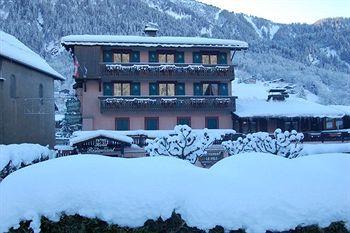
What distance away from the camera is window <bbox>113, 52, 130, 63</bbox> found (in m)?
41.9

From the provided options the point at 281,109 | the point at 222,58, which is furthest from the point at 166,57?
the point at 281,109

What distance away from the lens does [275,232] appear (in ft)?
23.3

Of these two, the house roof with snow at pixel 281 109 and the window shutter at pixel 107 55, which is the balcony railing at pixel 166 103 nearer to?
the house roof with snow at pixel 281 109

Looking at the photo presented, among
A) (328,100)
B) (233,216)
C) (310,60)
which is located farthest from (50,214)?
(310,60)

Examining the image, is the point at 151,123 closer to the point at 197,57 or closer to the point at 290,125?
the point at 197,57

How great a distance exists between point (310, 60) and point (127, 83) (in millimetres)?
122963

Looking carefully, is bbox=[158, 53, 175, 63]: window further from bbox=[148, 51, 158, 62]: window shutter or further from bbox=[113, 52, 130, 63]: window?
bbox=[113, 52, 130, 63]: window

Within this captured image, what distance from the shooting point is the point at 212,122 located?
1698 inches

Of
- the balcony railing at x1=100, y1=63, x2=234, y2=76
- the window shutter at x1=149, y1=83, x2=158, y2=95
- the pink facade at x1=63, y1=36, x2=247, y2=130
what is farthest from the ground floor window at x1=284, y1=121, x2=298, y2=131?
the window shutter at x1=149, y1=83, x2=158, y2=95

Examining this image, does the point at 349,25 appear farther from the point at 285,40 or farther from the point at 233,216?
the point at 233,216

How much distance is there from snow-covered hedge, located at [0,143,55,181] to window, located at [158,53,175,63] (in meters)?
15.8

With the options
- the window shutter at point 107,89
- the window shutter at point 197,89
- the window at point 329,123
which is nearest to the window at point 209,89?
the window shutter at point 197,89

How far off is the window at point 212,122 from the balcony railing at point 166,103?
994mm

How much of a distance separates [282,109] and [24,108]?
73.2 ft
